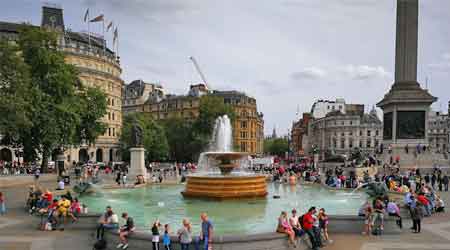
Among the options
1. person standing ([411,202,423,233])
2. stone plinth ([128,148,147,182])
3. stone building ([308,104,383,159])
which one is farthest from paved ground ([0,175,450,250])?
stone building ([308,104,383,159])

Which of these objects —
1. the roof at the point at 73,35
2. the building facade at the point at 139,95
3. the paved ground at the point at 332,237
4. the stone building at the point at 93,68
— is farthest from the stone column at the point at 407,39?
the building facade at the point at 139,95

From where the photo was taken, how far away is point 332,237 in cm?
1427

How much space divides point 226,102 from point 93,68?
4386 cm

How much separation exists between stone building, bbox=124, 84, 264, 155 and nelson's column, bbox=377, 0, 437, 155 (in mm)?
66383

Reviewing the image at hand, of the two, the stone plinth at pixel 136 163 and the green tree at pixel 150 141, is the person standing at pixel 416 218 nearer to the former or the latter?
the stone plinth at pixel 136 163

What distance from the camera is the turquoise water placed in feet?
49.6

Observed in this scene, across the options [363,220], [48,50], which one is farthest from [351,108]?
[363,220]

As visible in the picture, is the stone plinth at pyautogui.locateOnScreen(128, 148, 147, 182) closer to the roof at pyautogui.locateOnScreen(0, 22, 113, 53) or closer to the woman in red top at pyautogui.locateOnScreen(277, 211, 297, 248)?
the woman in red top at pyautogui.locateOnScreen(277, 211, 297, 248)

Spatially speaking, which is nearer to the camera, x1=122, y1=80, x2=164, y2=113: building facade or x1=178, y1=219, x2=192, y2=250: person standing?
x1=178, y1=219, x2=192, y2=250: person standing

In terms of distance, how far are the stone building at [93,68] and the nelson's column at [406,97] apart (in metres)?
46.8

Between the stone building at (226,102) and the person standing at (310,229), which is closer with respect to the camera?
the person standing at (310,229)

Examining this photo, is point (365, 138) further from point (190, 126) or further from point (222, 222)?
point (222, 222)

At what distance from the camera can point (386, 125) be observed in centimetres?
4412

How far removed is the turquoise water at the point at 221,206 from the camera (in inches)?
595
